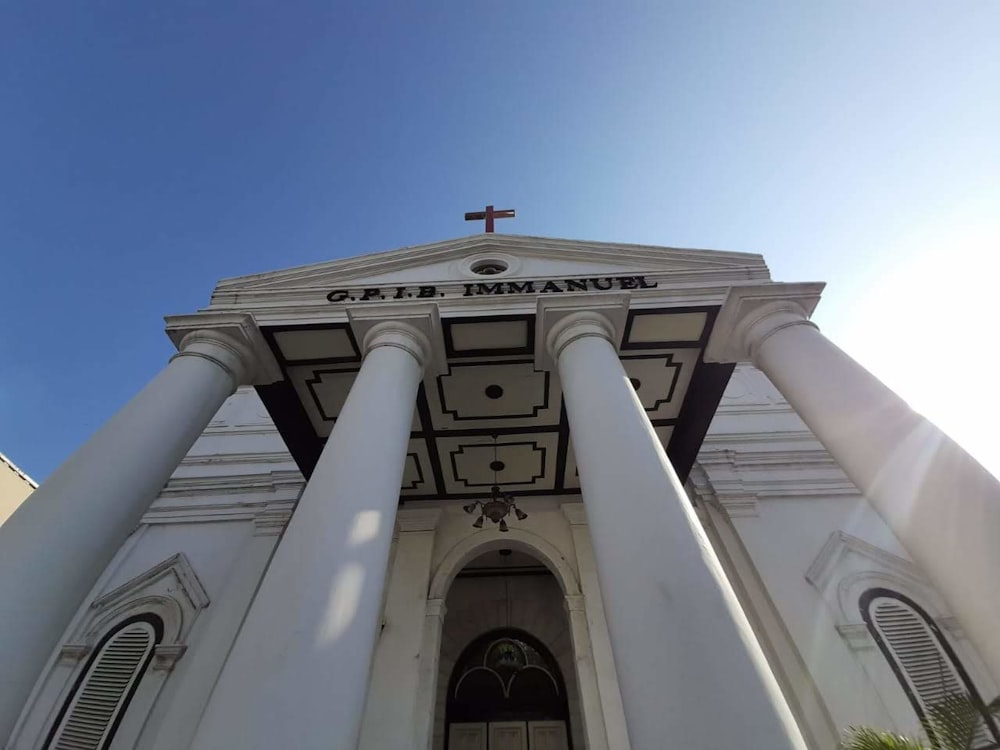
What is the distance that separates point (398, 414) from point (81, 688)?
757 cm

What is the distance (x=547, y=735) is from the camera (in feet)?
29.5

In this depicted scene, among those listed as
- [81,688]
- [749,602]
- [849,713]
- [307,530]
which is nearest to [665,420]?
[749,602]

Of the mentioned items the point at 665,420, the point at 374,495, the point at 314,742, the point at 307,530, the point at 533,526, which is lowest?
the point at 314,742

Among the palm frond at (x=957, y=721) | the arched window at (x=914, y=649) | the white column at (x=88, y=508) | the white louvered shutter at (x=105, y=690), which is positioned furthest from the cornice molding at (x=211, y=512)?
the arched window at (x=914, y=649)

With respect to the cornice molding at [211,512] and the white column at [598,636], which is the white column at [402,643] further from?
the white column at [598,636]

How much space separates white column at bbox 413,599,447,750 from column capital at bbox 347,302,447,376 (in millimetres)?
4588

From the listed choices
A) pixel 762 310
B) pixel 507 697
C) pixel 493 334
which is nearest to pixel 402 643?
pixel 507 697

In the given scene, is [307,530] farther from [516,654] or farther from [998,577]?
[516,654]

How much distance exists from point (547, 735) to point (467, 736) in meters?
1.46

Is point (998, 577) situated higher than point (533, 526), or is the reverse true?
point (533, 526)

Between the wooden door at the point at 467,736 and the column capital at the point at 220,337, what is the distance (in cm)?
736

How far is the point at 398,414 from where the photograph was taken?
517 cm

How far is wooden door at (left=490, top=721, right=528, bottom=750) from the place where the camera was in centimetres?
Result: 890

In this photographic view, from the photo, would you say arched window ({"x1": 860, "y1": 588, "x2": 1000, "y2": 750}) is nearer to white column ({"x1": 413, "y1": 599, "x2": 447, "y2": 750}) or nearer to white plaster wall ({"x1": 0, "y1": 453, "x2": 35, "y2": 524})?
white column ({"x1": 413, "y1": 599, "x2": 447, "y2": 750})
